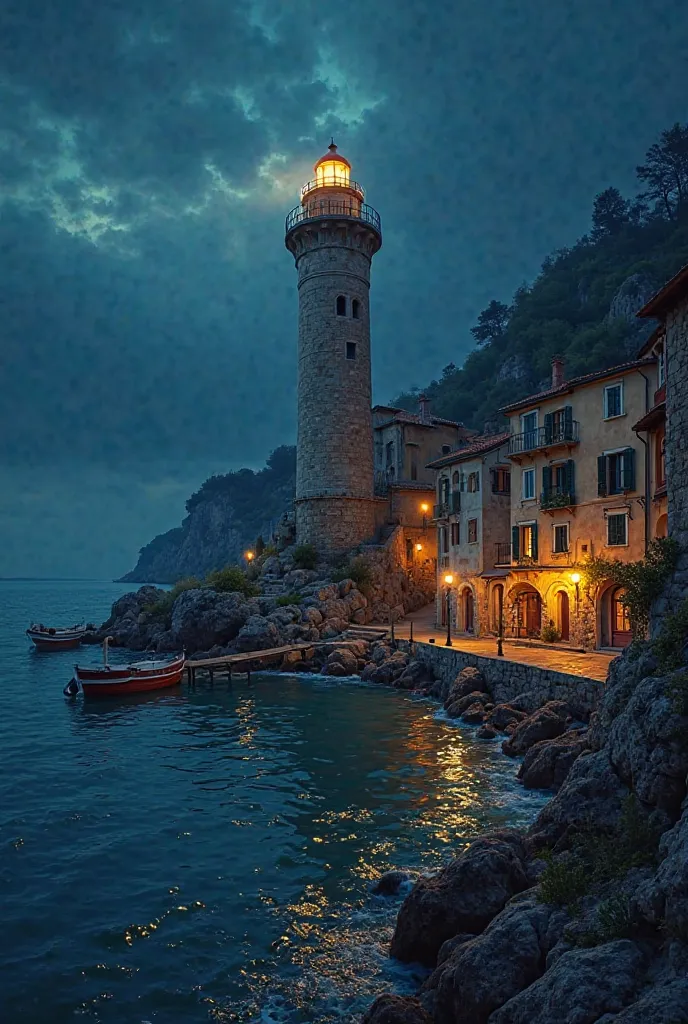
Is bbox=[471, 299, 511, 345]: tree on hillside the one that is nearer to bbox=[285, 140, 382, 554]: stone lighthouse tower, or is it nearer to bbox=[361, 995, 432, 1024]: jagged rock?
bbox=[285, 140, 382, 554]: stone lighthouse tower

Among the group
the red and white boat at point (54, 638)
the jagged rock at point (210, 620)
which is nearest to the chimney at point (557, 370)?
the jagged rock at point (210, 620)

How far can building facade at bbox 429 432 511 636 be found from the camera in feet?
122

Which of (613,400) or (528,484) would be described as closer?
(613,400)

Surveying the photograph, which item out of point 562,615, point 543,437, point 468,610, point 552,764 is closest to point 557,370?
point 543,437

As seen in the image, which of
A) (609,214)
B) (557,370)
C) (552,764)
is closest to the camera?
(552,764)

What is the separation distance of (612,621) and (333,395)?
2691 centimetres

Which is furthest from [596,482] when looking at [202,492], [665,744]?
[202,492]

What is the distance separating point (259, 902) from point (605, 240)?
93.7 m

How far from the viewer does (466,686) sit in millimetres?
27016

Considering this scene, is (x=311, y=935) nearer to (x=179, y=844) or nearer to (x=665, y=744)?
(x=179, y=844)

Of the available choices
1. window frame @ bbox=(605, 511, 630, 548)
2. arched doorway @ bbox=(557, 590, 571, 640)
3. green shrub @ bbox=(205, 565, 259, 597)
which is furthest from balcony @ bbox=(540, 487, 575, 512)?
green shrub @ bbox=(205, 565, 259, 597)

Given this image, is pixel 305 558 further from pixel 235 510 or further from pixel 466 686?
pixel 235 510

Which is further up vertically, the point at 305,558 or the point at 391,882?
the point at 305,558

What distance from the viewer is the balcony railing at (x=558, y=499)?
1211 inches
